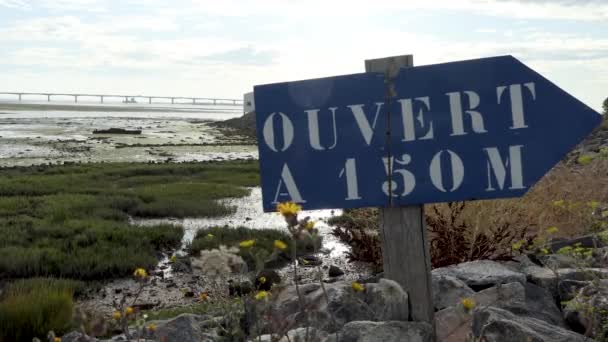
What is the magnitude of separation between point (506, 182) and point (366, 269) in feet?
16.1

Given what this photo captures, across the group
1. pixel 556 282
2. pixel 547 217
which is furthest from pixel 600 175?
pixel 556 282

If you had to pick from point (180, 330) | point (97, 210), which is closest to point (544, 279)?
point (180, 330)

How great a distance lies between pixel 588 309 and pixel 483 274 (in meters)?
1.39

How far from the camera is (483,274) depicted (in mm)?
4438

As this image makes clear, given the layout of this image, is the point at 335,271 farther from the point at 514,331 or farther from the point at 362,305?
the point at 514,331

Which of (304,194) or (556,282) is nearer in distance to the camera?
(304,194)

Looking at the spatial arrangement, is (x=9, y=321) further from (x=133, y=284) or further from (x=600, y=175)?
(x=600, y=175)

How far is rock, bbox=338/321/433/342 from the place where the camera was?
10.3 feet

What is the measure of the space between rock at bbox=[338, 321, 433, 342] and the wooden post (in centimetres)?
31

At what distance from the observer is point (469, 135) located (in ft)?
11.1

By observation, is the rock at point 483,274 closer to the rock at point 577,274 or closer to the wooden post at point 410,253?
the rock at point 577,274

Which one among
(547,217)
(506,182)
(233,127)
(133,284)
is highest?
(233,127)

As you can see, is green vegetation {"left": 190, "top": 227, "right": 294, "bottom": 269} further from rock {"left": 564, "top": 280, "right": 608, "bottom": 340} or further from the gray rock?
rock {"left": 564, "top": 280, "right": 608, "bottom": 340}

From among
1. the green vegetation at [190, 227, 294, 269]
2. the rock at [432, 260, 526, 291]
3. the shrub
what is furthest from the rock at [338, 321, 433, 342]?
the green vegetation at [190, 227, 294, 269]
